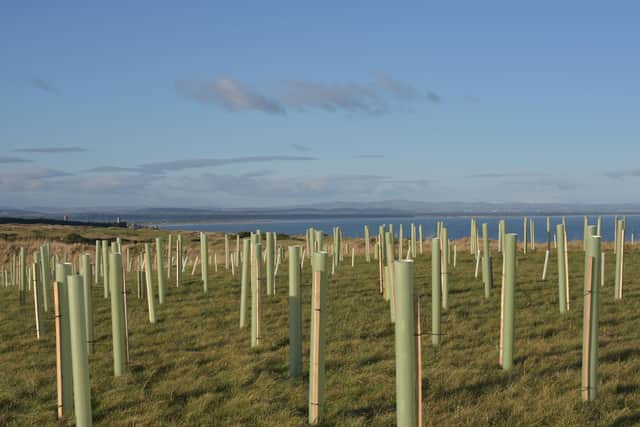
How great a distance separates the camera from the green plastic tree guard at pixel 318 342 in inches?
265

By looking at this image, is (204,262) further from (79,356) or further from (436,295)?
(79,356)

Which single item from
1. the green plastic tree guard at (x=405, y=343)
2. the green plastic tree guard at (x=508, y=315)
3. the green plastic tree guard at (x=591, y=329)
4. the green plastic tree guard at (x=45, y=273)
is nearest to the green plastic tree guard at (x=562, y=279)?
the green plastic tree guard at (x=508, y=315)

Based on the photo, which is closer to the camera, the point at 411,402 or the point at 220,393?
the point at 411,402

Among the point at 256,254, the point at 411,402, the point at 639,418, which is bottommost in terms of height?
the point at 639,418

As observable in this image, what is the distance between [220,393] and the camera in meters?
7.64

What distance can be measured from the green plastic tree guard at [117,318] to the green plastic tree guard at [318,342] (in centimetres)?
304

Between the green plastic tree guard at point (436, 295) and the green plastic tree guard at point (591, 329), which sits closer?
the green plastic tree guard at point (591, 329)

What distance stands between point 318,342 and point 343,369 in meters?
1.71

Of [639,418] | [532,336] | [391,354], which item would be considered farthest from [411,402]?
[532,336]

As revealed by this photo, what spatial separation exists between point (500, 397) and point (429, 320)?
4281 millimetres

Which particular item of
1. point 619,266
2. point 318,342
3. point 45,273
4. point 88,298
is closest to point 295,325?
point 318,342

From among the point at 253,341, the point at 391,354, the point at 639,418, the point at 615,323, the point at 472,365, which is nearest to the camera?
the point at 639,418

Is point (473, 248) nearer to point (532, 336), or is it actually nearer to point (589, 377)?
point (532, 336)

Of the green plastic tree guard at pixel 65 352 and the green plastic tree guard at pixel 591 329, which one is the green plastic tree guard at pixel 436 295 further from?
the green plastic tree guard at pixel 65 352
